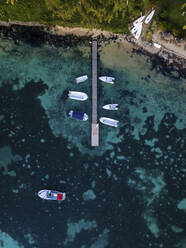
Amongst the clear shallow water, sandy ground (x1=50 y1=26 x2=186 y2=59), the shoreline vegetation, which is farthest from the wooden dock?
the shoreline vegetation

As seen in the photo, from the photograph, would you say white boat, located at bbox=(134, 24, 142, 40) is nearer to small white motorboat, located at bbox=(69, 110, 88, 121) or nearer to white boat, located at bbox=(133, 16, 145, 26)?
white boat, located at bbox=(133, 16, 145, 26)

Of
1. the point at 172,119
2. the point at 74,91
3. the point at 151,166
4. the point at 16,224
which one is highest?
Result: the point at 74,91

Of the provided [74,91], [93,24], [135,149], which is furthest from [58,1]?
[135,149]

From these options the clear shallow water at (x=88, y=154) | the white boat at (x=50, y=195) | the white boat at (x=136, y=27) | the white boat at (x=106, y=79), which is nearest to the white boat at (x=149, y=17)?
the white boat at (x=136, y=27)

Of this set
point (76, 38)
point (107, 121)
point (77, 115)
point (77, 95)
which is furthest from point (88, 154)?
point (76, 38)

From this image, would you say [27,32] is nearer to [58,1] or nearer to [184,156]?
[58,1]

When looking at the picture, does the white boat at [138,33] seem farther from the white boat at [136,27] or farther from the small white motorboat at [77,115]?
the small white motorboat at [77,115]
